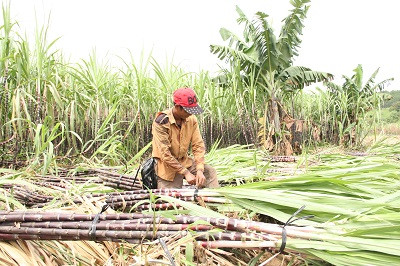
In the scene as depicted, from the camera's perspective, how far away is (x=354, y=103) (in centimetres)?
862

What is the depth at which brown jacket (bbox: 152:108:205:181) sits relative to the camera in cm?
275

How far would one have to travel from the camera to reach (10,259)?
146cm

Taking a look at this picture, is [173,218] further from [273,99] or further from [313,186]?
[273,99]

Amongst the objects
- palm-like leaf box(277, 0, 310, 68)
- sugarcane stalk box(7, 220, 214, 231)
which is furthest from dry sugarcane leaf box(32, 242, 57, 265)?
palm-like leaf box(277, 0, 310, 68)

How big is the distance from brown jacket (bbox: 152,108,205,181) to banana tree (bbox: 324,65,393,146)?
6.33 metres

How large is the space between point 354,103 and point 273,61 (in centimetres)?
347

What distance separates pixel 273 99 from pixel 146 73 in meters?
2.89

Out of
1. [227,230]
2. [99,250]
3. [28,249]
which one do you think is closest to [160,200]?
[99,250]

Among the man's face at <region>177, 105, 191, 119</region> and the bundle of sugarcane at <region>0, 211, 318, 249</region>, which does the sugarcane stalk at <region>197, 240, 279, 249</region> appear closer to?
the bundle of sugarcane at <region>0, 211, 318, 249</region>

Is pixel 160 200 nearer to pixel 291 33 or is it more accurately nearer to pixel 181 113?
pixel 181 113

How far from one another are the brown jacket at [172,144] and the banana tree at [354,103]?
20.8ft

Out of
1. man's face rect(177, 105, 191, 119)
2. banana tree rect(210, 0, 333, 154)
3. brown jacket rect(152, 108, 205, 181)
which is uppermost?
banana tree rect(210, 0, 333, 154)

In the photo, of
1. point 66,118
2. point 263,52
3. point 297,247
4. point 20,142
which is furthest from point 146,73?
point 297,247

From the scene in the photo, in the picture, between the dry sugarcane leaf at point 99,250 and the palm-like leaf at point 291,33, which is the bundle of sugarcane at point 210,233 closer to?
the dry sugarcane leaf at point 99,250
